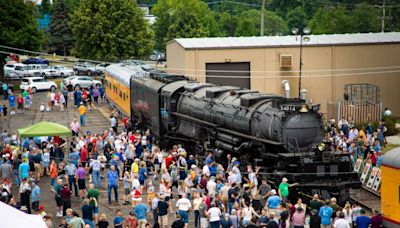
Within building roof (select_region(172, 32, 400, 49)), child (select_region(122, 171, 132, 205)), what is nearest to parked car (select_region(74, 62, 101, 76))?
building roof (select_region(172, 32, 400, 49))

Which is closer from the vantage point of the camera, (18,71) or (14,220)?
(14,220)

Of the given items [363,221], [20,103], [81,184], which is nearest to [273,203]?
[363,221]

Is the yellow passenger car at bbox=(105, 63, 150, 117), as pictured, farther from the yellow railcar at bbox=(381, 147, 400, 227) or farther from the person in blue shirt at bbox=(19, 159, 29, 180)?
the yellow railcar at bbox=(381, 147, 400, 227)

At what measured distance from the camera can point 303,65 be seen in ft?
145

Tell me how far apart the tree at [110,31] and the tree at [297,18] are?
5878 centimetres

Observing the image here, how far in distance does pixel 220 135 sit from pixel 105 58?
3899 centimetres

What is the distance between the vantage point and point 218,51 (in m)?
43.5

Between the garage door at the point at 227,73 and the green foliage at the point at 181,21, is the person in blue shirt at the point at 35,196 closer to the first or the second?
the garage door at the point at 227,73

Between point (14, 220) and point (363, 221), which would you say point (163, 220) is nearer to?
point (363, 221)

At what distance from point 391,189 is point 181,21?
61.5 meters

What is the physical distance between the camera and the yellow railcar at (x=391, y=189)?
19422mm

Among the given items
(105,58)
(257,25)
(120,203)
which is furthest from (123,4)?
(257,25)

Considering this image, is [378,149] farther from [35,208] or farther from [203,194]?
[35,208]

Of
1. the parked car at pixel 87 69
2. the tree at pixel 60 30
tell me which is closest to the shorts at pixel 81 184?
the parked car at pixel 87 69
